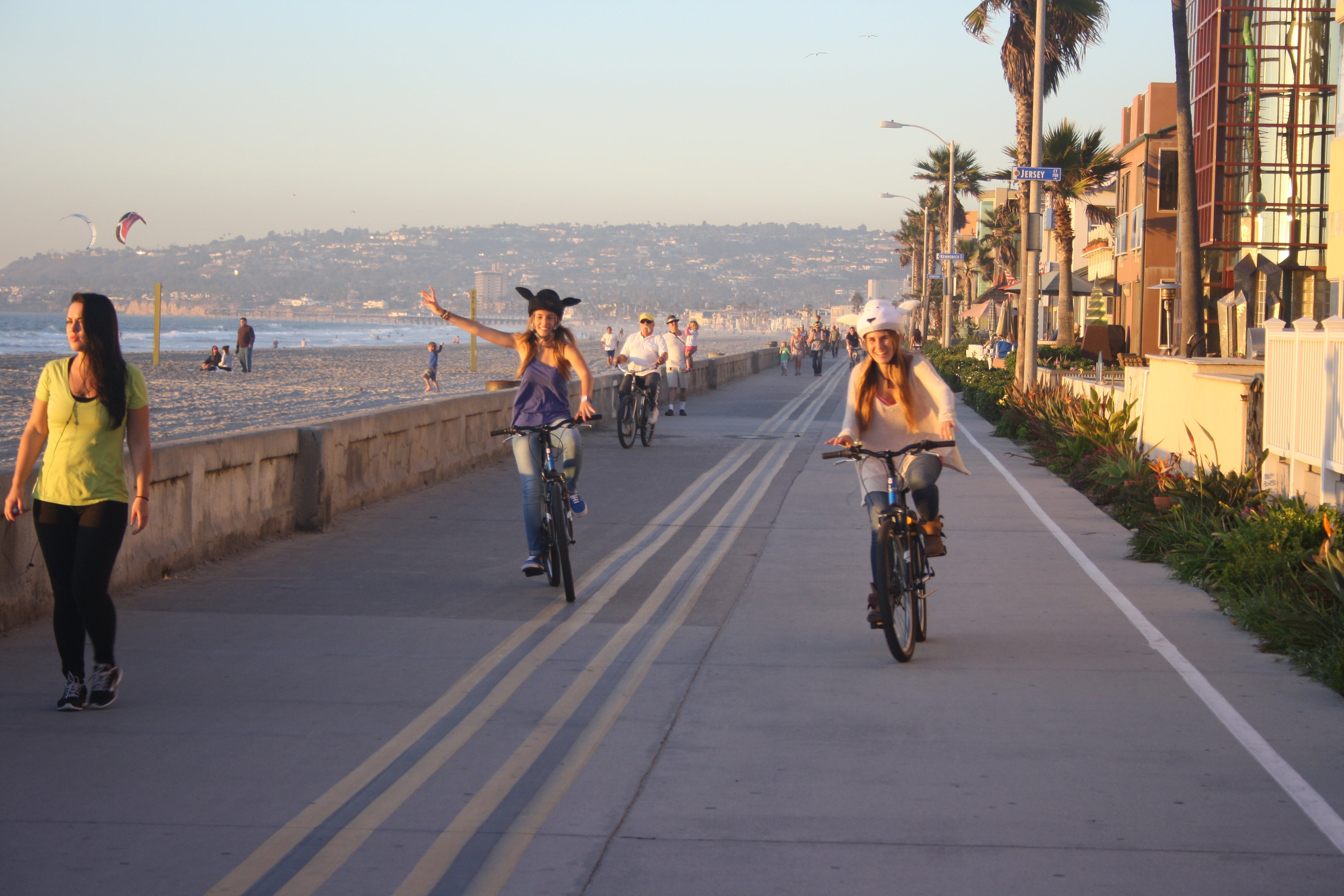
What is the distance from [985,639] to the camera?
25.8 feet

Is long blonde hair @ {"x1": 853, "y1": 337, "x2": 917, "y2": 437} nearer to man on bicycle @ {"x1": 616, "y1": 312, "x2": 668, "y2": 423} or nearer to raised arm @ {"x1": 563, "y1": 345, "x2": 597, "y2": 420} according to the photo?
raised arm @ {"x1": 563, "y1": 345, "x2": 597, "y2": 420}

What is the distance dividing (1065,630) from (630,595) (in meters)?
2.79

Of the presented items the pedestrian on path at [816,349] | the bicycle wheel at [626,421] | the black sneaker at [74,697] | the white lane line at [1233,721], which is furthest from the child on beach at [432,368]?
the black sneaker at [74,697]

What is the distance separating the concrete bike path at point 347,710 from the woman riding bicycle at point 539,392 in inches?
22.0

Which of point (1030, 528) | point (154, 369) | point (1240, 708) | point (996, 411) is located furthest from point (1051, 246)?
point (1240, 708)

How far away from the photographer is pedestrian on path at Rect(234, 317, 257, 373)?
5322 cm

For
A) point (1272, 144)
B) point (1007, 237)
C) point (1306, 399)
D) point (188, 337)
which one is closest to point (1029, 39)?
point (1272, 144)

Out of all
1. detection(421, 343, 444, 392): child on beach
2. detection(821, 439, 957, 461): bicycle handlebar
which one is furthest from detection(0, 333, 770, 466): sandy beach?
detection(821, 439, 957, 461): bicycle handlebar

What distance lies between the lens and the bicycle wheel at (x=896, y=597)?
7.04 m

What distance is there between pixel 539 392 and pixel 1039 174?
1610 centimetres

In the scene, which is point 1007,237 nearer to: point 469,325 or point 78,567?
point 469,325

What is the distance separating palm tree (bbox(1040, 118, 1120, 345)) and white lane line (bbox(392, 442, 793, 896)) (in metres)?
34.3

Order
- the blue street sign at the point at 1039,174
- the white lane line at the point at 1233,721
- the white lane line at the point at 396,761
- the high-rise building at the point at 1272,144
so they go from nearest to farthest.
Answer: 1. the white lane line at the point at 396,761
2. the white lane line at the point at 1233,721
3. the blue street sign at the point at 1039,174
4. the high-rise building at the point at 1272,144

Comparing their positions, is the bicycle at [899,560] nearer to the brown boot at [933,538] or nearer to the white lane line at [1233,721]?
the brown boot at [933,538]
